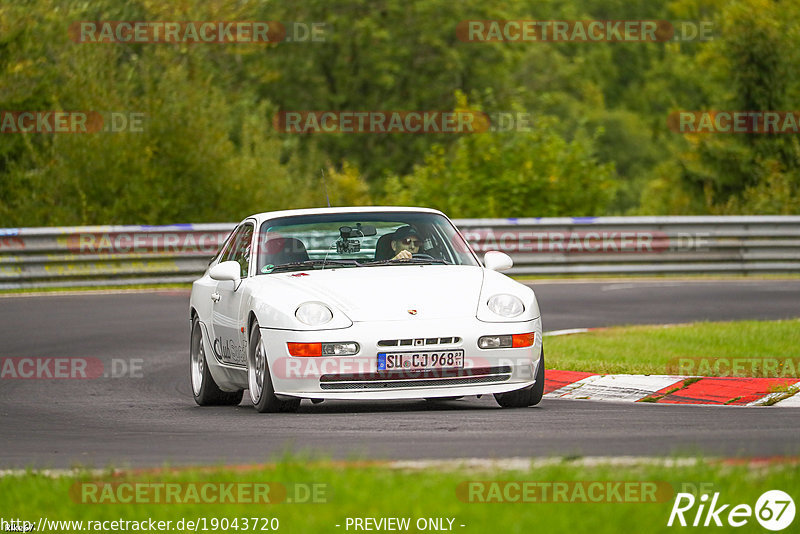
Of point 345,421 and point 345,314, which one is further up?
point 345,314

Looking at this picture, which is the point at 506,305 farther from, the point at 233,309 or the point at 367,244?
the point at 233,309

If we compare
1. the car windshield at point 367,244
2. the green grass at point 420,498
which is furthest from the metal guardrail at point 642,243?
the green grass at point 420,498

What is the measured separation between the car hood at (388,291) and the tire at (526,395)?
70 cm

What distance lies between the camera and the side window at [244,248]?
35.4ft

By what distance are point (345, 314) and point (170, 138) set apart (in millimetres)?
20996

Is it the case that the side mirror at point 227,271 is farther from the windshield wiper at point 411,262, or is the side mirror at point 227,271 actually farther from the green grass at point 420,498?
the green grass at point 420,498

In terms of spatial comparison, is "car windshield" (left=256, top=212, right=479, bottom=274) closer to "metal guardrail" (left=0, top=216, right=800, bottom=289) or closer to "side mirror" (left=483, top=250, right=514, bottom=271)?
"side mirror" (left=483, top=250, right=514, bottom=271)

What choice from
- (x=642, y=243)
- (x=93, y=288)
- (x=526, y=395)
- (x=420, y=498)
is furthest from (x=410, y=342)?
(x=642, y=243)

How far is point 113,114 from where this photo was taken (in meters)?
28.6

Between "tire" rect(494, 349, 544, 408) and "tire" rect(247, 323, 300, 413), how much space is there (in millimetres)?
1407

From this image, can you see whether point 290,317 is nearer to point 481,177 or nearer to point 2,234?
point 2,234

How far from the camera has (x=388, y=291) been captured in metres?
9.43

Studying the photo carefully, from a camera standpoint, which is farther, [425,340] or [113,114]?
[113,114]

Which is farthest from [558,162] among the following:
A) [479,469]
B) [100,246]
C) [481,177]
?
[479,469]
